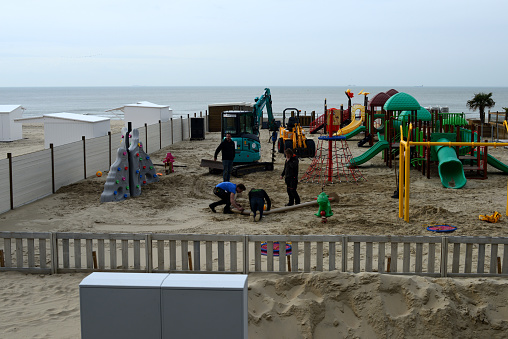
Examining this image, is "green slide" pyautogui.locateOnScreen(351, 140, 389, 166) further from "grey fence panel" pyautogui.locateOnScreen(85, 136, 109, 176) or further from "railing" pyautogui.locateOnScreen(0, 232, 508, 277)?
"railing" pyautogui.locateOnScreen(0, 232, 508, 277)

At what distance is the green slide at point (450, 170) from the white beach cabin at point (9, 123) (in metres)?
23.2

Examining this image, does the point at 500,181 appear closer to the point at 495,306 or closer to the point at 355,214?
the point at 355,214

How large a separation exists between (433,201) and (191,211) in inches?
240

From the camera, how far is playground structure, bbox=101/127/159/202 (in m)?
15.1

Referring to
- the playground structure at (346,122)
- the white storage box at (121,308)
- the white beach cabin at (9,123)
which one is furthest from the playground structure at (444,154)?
the white beach cabin at (9,123)

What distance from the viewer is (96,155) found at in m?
19.4

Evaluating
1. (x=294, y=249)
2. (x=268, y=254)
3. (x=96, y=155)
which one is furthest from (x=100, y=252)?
(x=96, y=155)

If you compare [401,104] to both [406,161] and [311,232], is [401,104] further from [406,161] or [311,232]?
[311,232]

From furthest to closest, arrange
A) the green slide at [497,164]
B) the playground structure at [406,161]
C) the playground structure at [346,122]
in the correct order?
the playground structure at [346,122], the green slide at [497,164], the playground structure at [406,161]

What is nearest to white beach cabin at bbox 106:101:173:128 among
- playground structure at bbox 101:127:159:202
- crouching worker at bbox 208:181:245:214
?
playground structure at bbox 101:127:159:202

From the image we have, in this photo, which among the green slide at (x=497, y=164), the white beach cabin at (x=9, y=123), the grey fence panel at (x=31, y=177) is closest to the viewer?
the grey fence panel at (x=31, y=177)

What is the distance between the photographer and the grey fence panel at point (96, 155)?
61.6 feet

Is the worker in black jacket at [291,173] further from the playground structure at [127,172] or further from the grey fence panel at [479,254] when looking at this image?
the grey fence panel at [479,254]

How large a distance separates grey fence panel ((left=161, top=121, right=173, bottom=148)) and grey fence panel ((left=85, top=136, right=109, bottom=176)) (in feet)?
24.7
